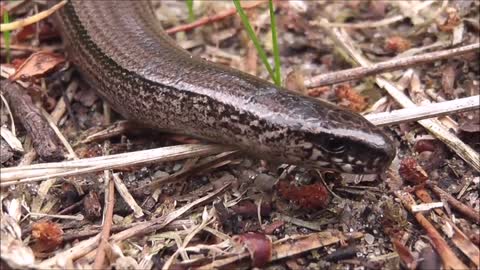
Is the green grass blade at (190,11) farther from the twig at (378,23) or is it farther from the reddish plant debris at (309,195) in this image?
the reddish plant debris at (309,195)

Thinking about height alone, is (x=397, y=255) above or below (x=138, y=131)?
below

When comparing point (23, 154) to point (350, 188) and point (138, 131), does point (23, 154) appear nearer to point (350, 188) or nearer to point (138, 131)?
point (138, 131)

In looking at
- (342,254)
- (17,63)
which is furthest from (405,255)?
(17,63)

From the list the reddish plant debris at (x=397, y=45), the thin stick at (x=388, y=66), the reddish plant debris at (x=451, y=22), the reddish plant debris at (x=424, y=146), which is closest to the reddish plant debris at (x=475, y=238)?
the reddish plant debris at (x=424, y=146)

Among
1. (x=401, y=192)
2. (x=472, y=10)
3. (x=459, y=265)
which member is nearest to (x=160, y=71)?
(x=401, y=192)

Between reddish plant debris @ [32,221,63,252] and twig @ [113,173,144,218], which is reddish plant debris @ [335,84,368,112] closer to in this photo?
twig @ [113,173,144,218]

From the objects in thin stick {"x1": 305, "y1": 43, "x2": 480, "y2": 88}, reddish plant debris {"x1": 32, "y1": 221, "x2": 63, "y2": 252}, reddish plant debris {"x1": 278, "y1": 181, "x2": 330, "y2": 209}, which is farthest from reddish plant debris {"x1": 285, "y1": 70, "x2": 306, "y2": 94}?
reddish plant debris {"x1": 32, "y1": 221, "x2": 63, "y2": 252}

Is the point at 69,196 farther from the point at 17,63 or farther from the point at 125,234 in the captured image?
the point at 17,63
